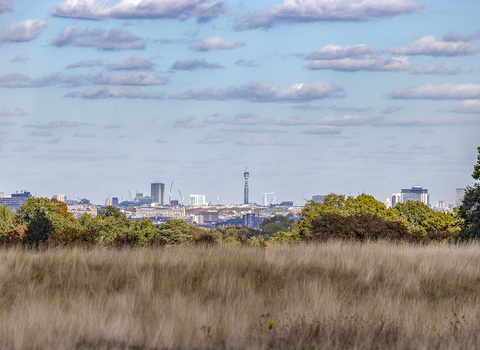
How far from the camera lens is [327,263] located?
1276 centimetres

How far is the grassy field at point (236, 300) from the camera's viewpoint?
754 centimetres

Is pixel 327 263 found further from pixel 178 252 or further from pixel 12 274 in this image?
pixel 12 274

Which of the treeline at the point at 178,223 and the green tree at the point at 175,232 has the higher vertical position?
the treeline at the point at 178,223

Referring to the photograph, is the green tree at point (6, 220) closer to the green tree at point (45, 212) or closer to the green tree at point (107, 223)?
the green tree at point (45, 212)

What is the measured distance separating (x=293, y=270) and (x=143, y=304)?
156 inches

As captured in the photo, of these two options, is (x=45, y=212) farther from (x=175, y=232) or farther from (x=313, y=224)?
Result: (x=313, y=224)

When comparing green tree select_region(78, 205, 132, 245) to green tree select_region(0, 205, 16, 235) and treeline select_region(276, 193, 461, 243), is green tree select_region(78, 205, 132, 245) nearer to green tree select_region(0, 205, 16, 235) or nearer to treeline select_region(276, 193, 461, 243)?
green tree select_region(0, 205, 16, 235)

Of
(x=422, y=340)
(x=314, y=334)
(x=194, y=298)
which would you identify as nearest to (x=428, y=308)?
(x=422, y=340)

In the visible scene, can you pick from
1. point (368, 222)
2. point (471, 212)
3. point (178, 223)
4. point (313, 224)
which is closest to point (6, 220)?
point (178, 223)

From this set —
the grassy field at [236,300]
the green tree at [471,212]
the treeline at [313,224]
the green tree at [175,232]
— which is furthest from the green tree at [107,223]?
the grassy field at [236,300]

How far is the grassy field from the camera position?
7.54 m

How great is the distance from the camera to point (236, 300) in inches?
368

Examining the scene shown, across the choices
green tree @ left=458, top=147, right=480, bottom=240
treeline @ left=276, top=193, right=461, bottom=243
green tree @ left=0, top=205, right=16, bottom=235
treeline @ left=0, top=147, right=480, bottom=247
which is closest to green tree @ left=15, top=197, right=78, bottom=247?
treeline @ left=0, top=147, right=480, bottom=247

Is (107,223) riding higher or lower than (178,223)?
higher
